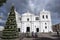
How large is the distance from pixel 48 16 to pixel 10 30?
112ft

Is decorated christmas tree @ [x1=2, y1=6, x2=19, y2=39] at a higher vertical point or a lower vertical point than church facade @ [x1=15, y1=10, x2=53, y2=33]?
lower

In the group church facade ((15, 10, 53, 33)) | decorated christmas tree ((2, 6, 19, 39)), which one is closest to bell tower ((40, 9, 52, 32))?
church facade ((15, 10, 53, 33))

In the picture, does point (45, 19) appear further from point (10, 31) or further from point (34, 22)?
point (10, 31)

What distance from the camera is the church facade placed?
4750 centimetres

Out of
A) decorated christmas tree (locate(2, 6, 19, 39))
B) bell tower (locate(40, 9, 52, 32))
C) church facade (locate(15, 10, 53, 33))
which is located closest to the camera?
decorated christmas tree (locate(2, 6, 19, 39))

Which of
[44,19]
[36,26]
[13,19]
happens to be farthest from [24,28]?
[13,19]

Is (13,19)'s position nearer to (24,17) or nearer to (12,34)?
(12,34)

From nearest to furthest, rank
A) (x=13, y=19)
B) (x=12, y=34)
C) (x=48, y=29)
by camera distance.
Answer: (x=12, y=34), (x=13, y=19), (x=48, y=29)

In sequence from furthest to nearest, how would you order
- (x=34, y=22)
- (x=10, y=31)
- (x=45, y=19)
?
(x=34, y=22)
(x=45, y=19)
(x=10, y=31)

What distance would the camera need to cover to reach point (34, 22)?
159 ft

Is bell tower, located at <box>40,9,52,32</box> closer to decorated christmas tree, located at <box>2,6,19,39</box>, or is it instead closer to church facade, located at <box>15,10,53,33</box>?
church facade, located at <box>15,10,53,33</box>

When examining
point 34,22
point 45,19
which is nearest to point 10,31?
point 34,22

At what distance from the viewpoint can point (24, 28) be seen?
48.2 m

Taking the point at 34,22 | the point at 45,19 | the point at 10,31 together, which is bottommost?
the point at 10,31
